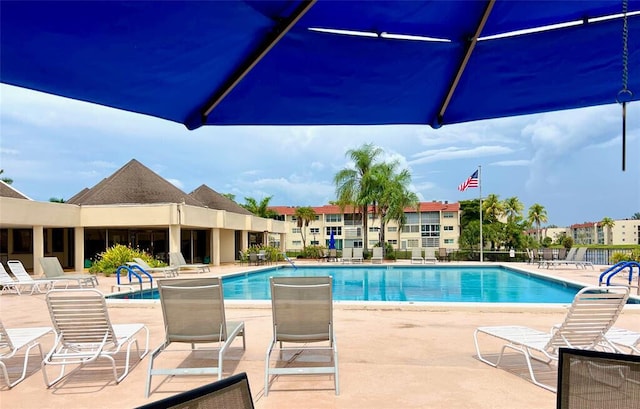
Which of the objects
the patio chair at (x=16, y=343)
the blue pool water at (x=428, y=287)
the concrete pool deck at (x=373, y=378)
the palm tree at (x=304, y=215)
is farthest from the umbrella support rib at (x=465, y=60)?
the palm tree at (x=304, y=215)

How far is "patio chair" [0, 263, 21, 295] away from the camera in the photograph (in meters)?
11.8

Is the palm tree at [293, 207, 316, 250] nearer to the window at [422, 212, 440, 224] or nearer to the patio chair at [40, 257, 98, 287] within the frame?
the window at [422, 212, 440, 224]

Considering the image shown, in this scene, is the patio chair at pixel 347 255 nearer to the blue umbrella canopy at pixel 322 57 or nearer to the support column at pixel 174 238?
the support column at pixel 174 238

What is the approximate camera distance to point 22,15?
1765mm

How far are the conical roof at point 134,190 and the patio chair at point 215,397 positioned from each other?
2365 centimetres

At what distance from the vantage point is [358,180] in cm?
3059

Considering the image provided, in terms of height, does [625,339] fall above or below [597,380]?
below

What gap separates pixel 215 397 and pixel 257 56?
1836 mm

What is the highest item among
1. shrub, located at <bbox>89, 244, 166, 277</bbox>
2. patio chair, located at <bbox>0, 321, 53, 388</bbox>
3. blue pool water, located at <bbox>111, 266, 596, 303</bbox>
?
patio chair, located at <bbox>0, 321, 53, 388</bbox>

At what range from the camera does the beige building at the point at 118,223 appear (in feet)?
62.4

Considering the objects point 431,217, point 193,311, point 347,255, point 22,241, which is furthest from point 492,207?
point 193,311

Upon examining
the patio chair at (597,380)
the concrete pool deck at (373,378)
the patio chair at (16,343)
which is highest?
the patio chair at (597,380)

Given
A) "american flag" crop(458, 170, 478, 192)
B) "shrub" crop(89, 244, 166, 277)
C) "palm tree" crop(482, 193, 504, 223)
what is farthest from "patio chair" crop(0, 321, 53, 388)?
"palm tree" crop(482, 193, 504, 223)

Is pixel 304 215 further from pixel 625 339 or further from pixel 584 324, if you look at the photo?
pixel 584 324
